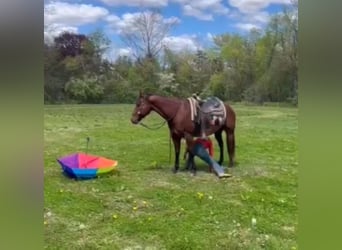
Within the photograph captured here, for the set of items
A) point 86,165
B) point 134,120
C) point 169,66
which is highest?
point 169,66

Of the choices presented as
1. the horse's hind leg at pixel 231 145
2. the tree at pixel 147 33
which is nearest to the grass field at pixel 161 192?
the horse's hind leg at pixel 231 145

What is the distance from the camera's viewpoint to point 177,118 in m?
2.02

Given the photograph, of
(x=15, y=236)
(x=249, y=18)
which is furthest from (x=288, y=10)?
(x=15, y=236)

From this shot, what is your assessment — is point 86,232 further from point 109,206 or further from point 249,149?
point 249,149

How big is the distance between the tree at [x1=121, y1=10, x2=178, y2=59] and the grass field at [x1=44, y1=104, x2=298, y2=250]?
22 centimetres

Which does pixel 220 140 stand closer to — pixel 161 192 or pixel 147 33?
pixel 161 192

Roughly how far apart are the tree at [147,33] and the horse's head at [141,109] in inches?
6.4

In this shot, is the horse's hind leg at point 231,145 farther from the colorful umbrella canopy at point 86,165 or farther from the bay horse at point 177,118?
the colorful umbrella canopy at point 86,165

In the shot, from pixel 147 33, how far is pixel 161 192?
610 millimetres

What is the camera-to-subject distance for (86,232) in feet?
6.36

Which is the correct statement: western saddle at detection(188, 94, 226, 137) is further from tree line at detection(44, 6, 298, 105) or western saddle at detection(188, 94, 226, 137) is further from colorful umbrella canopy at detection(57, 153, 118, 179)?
colorful umbrella canopy at detection(57, 153, 118, 179)

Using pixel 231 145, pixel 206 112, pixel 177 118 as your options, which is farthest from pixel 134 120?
pixel 231 145

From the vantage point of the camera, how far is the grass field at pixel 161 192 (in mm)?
1938

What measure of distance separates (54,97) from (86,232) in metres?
0.52
